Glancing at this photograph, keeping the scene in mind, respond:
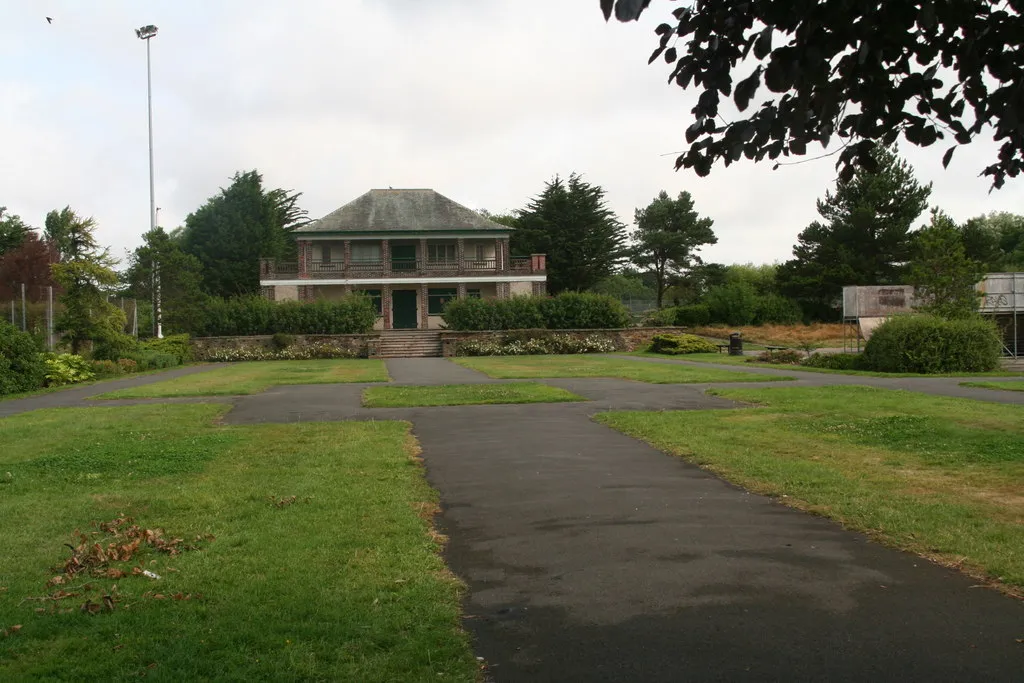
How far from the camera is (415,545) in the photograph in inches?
231

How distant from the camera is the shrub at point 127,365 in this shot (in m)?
28.5

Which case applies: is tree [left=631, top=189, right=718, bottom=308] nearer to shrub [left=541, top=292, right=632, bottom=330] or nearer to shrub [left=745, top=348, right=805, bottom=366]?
shrub [left=541, top=292, right=632, bottom=330]

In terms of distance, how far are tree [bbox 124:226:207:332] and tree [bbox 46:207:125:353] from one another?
10.4 m

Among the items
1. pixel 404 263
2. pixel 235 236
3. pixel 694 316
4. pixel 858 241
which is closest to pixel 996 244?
pixel 858 241

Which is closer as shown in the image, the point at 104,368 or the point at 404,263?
the point at 104,368

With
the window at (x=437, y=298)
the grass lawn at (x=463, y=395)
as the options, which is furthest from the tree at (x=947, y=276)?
the window at (x=437, y=298)

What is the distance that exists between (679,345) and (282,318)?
18657 mm

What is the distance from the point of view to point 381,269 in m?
52.7

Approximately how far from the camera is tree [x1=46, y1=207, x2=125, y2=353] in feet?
91.2

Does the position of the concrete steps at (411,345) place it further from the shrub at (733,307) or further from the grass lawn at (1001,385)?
the grass lawn at (1001,385)

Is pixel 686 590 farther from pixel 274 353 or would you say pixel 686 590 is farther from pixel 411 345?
pixel 411 345

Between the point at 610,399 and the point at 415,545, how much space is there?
11081mm

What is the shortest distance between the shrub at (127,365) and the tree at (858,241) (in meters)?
43.1

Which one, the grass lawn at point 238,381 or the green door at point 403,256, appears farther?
the green door at point 403,256
